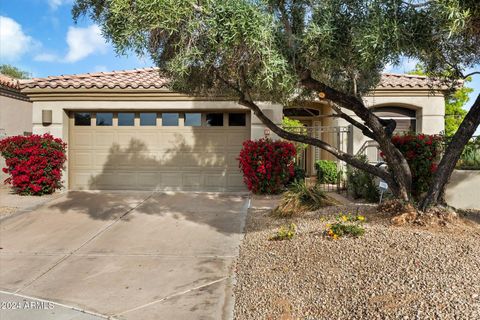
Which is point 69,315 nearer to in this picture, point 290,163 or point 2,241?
point 2,241

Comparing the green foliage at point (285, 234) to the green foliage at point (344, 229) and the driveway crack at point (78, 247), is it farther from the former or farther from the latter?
the driveway crack at point (78, 247)

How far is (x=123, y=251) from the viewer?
19.0 ft

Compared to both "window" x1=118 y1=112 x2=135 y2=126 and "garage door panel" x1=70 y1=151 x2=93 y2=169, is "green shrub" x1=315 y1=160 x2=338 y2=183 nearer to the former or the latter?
"window" x1=118 y1=112 x2=135 y2=126

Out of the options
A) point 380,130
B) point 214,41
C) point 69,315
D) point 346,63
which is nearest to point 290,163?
point 380,130

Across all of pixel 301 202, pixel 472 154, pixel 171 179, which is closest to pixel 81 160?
pixel 171 179

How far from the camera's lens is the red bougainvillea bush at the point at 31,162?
988 cm

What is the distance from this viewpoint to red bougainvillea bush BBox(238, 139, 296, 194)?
32.2ft

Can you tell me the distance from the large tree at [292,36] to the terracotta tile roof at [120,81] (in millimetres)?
5086

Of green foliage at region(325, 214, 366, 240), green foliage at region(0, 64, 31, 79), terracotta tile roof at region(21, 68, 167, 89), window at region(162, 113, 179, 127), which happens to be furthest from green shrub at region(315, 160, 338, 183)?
green foliage at region(0, 64, 31, 79)

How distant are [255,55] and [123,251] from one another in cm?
361

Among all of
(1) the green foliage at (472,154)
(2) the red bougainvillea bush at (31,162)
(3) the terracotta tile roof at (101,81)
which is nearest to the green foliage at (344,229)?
(1) the green foliage at (472,154)

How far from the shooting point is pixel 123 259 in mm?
5414

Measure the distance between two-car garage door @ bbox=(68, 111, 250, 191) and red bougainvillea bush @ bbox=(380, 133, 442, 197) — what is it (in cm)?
474

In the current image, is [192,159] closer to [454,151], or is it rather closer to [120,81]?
[120,81]
